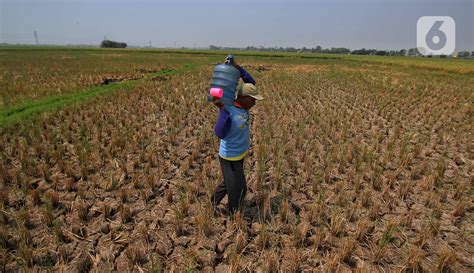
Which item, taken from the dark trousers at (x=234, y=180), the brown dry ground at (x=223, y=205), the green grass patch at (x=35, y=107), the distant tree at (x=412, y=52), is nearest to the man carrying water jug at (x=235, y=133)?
the dark trousers at (x=234, y=180)

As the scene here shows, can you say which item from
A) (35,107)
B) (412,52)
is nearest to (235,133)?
(35,107)

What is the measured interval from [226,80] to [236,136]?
0.66 m

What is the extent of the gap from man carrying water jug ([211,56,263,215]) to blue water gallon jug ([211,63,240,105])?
101 millimetres

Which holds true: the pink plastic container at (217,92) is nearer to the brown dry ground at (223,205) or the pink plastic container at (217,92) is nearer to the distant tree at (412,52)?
the brown dry ground at (223,205)

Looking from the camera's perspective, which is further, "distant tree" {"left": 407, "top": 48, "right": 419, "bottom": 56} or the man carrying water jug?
"distant tree" {"left": 407, "top": 48, "right": 419, "bottom": 56}

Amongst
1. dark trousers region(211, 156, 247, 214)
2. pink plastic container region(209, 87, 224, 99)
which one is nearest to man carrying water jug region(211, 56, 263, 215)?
dark trousers region(211, 156, 247, 214)

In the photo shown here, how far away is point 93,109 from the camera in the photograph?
26.2 ft

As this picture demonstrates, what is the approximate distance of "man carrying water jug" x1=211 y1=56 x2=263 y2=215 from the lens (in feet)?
8.80

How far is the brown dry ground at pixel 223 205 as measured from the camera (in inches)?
101

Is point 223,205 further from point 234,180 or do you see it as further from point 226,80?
point 226,80

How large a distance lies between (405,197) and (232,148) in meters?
2.72

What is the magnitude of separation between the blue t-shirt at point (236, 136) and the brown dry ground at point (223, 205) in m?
0.81

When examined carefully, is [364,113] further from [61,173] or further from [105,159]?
[61,173]

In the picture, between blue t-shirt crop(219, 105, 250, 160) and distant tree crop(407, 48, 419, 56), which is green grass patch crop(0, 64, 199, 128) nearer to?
blue t-shirt crop(219, 105, 250, 160)
